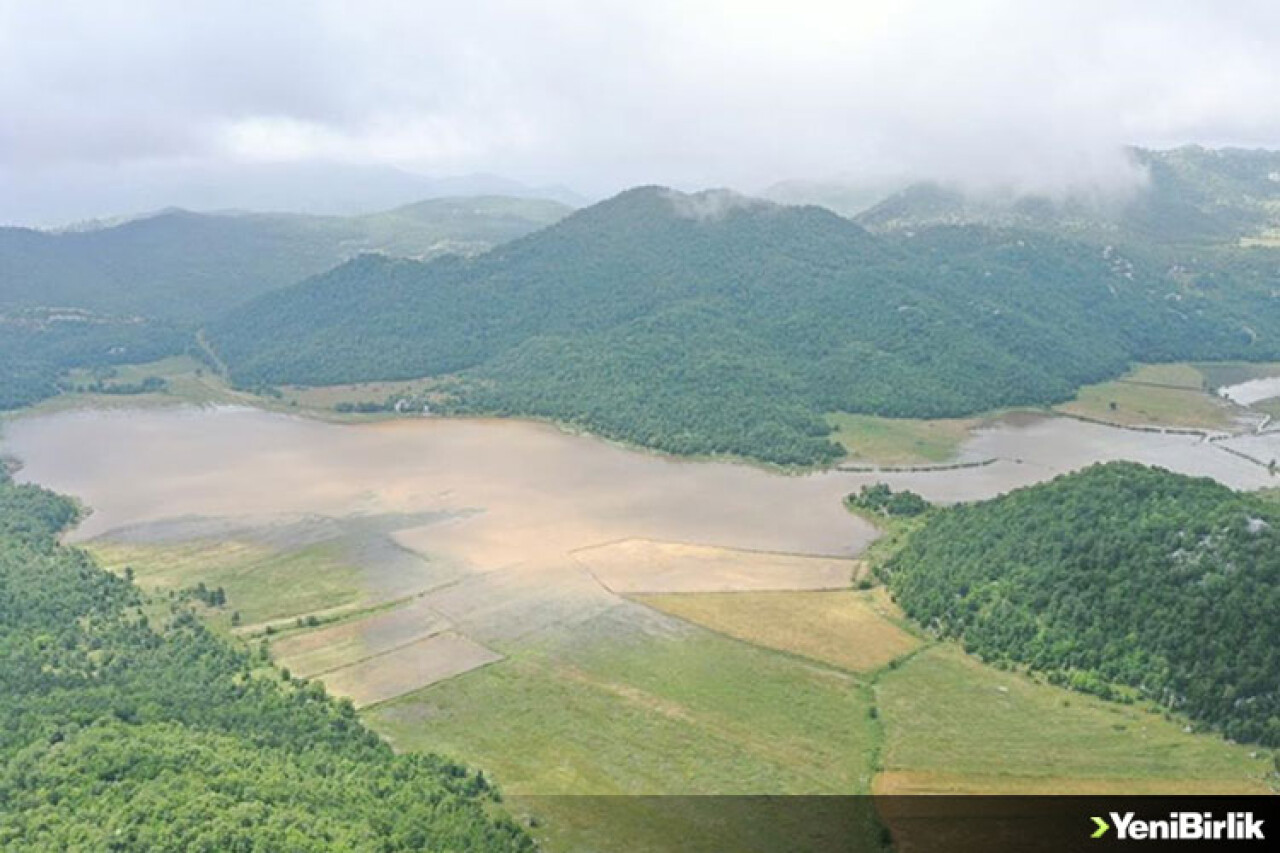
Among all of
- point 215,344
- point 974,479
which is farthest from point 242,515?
point 215,344

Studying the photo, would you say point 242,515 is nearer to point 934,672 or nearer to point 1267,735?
point 934,672

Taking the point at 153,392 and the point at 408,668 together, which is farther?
the point at 153,392

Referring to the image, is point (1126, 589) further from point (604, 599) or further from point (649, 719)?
point (604, 599)

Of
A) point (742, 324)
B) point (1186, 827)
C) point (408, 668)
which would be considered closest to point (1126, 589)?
point (1186, 827)

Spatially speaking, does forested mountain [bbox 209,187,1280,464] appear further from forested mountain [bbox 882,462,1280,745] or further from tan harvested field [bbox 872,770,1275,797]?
tan harvested field [bbox 872,770,1275,797]

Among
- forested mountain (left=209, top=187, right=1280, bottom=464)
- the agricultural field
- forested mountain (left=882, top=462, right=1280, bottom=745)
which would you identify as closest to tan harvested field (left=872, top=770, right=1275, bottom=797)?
forested mountain (left=882, top=462, right=1280, bottom=745)

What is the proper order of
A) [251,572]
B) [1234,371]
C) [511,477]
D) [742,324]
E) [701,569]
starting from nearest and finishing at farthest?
[701,569], [251,572], [511,477], [742,324], [1234,371]
